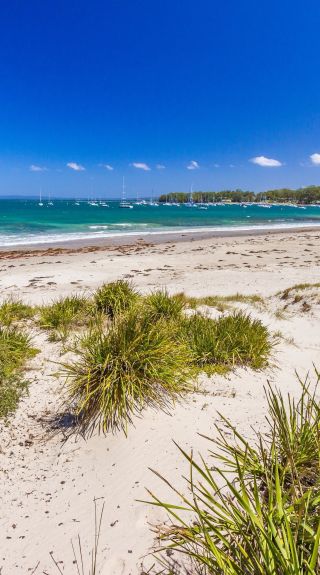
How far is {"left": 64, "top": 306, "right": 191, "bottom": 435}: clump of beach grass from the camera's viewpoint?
3.63 metres

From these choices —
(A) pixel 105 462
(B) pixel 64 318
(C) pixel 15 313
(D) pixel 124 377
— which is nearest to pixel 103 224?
(C) pixel 15 313

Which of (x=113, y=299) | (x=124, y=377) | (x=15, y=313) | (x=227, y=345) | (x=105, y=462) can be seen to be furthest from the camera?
(x=113, y=299)

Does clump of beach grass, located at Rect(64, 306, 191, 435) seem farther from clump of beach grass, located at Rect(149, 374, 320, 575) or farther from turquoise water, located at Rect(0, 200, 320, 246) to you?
turquoise water, located at Rect(0, 200, 320, 246)

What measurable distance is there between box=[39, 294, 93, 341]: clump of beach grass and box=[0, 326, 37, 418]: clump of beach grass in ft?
1.83

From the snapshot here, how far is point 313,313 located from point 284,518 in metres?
6.73

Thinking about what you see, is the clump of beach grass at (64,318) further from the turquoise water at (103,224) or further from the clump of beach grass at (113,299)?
the turquoise water at (103,224)

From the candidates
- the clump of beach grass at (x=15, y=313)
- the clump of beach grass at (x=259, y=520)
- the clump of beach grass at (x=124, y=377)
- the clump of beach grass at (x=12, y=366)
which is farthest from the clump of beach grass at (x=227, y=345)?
the clump of beach grass at (x=15, y=313)

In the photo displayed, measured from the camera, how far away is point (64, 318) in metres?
6.48

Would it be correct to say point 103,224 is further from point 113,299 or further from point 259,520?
point 259,520

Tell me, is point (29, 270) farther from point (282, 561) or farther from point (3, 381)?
point (282, 561)

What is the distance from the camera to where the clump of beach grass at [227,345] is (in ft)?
16.4

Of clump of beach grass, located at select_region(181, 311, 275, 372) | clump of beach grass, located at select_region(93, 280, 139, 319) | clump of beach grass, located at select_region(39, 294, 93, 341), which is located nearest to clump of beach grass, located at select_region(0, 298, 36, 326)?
clump of beach grass, located at select_region(39, 294, 93, 341)

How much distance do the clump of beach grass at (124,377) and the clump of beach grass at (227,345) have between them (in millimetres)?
619

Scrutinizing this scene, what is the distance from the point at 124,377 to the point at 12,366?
79.8 inches
